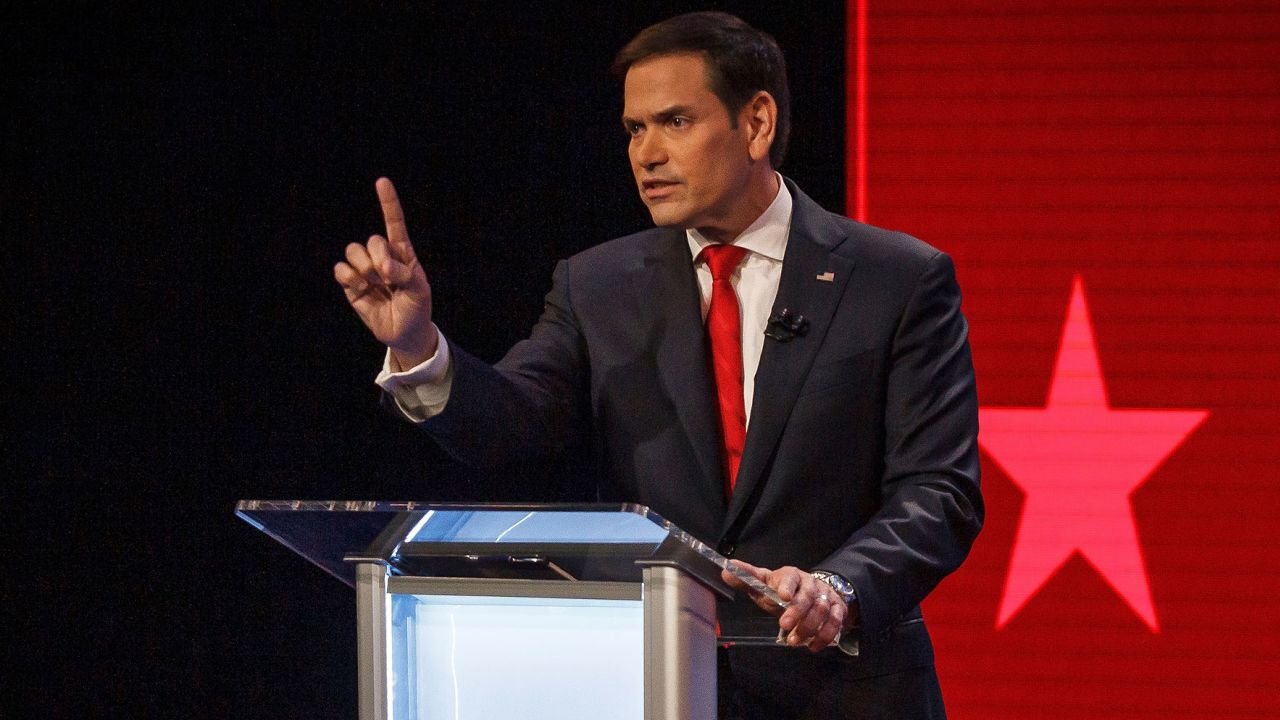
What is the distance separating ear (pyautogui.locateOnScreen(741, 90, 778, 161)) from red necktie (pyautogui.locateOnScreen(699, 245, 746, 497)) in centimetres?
17

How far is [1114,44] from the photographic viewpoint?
3074mm

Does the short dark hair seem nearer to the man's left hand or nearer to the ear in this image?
the ear

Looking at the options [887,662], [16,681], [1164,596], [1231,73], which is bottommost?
[16,681]

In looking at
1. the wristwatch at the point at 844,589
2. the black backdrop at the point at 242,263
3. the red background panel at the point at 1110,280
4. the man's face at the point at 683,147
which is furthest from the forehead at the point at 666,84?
the red background panel at the point at 1110,280

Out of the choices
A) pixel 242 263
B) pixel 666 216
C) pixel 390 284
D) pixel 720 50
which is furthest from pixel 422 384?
pixel 242 263

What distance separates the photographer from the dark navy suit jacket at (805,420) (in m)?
1.71

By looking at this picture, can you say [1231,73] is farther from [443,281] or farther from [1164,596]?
[443,281]

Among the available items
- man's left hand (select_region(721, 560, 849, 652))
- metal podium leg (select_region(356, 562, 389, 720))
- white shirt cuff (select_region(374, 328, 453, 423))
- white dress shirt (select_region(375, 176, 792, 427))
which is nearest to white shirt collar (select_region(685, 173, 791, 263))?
white dress shirt (select_region(375, 176, 792, 427))

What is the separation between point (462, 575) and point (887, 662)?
2.15 ft

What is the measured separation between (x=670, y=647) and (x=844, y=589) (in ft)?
1.21

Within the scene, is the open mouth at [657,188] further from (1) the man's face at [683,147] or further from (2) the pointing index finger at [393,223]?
(2) the pointing index finger at [393,223]

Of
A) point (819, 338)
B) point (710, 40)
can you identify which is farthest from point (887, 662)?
point (710, 40)

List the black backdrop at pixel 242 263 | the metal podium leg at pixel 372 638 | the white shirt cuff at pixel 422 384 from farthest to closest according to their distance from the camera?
the black backdrop at pixel 242 263
the white shirt cuff at pixel 422 384
the metal podium leg at pixel 372 638

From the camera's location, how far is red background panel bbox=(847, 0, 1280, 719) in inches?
118
